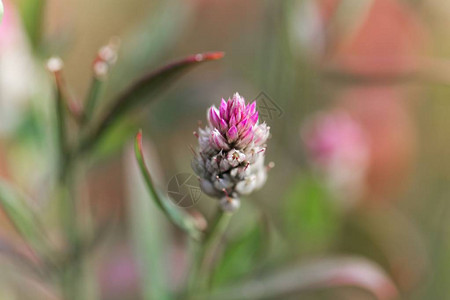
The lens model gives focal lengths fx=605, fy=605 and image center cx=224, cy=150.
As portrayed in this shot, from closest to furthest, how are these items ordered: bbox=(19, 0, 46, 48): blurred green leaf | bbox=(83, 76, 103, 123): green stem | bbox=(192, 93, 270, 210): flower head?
bbox=(192, 93, 270, 210): flower head
bbox=(83, 76, 103, 123): green stem
bbox=(19, 0, 46, 48): blurred green leaf

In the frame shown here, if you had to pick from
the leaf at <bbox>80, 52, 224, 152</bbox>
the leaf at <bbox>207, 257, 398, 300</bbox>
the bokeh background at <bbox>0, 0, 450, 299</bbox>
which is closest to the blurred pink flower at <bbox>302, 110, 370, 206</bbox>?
the bokeh background at <bbox>0, 0, 450, 299</bbox>

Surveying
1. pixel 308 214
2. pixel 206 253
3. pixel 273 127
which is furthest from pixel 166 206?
pixel 308 214

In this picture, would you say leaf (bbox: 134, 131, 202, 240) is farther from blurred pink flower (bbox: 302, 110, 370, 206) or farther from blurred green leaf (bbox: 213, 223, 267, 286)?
blurred pink flower (bbox: 302, 110, 370, 206)

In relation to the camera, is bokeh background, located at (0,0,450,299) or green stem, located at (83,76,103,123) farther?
bokeh background, located at (0,0,450,299)

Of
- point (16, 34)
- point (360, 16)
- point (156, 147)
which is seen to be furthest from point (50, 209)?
point (360, 16)

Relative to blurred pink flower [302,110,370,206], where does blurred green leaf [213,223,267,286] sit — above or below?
below

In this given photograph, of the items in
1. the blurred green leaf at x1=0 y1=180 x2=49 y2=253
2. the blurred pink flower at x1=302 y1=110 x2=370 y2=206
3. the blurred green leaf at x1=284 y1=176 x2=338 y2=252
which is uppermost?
the blurred pink flower at x1=302 y1=110 x2=370 y2=206
